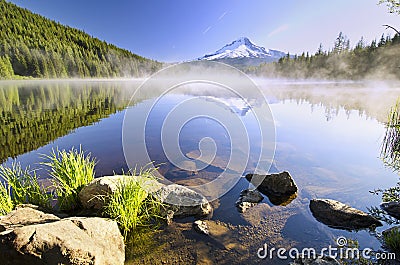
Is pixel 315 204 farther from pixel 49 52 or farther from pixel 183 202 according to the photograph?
pixel 49 52

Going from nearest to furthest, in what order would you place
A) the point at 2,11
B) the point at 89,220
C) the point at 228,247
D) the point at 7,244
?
the point at 7,244 < the point at 89,220 < the point at 228,247 < the point at 2,11

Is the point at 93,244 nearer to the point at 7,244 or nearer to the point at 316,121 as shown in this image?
the point at 7,244

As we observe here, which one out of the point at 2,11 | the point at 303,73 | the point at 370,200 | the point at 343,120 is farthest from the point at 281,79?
the point at 2,11

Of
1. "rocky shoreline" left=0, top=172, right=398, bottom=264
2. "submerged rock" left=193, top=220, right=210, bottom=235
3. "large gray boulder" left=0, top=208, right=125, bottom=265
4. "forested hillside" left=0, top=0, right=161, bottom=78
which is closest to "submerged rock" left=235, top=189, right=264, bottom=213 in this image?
"rocky shoreline" left=0, top=172, right=398, bottom=264

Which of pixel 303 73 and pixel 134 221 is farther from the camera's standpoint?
pixel 303 73

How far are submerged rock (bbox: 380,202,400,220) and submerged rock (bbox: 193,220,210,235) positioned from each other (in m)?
3.89

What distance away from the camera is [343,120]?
13969 millimetres

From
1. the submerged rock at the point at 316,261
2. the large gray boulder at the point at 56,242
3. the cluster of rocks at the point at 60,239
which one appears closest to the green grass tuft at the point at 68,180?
the cluster of rocks at the point at 60,239

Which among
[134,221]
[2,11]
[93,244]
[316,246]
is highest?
[2,11]

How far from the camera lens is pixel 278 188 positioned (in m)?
5.18

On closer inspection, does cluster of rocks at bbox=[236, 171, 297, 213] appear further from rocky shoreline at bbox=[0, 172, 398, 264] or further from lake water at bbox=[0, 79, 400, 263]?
lake water at bbox=[0, 79, 400, 263]

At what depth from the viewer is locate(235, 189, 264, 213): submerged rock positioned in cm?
453

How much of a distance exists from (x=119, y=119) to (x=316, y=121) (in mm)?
13327

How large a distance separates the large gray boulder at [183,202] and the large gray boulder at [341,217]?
7.54 ft
